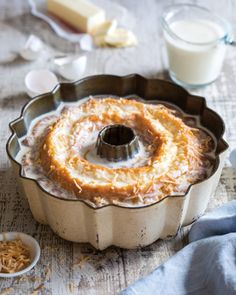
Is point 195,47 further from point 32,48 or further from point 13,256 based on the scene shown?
point 13,256

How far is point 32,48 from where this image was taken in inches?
111

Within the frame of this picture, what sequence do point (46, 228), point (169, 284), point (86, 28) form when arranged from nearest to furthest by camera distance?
point (169, 284)
point (46, 228)
point (86, 28)

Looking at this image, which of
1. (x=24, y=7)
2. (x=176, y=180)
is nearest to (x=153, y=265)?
(x=176, y=180)

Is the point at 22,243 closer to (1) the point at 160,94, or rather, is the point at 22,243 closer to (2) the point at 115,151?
(2) the point at 115,151

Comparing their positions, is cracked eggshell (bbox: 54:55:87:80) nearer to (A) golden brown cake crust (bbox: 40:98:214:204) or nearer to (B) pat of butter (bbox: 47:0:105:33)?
(B) pat of butter (bbox: 47:0:105:33)

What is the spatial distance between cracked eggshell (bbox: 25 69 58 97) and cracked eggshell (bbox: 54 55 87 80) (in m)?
0.05

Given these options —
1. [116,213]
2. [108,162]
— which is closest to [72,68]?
[108,162]

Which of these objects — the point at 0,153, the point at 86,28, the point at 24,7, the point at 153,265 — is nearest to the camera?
the point at 153,265

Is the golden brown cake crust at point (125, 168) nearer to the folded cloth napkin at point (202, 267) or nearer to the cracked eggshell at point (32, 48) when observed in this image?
the folded cloth napkin at point (202, 267)

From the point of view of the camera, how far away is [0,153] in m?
2.28

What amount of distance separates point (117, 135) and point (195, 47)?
716 mm

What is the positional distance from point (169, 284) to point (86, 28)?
5.39ft

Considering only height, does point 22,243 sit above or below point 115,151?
below

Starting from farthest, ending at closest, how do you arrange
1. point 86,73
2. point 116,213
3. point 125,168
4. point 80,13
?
point 80,13 → point 86,73 → point 125,168 → point 116,213
